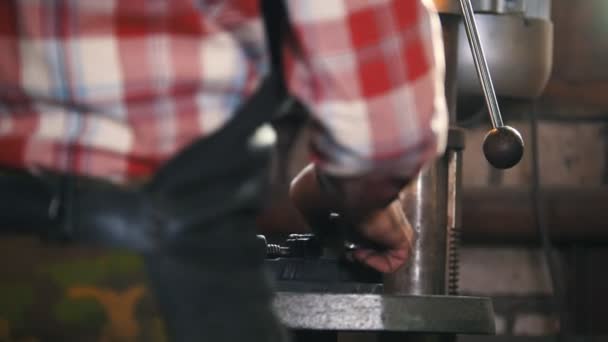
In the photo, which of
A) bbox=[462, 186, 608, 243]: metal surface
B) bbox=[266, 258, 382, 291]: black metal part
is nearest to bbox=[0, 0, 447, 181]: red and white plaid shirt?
bbox=[266, 258, 382, 291]: black metal part

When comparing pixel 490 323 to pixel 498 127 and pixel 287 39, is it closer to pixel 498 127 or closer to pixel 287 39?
pixel 498 127

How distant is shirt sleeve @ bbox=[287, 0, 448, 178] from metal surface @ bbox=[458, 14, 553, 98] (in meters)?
Result: 0.72

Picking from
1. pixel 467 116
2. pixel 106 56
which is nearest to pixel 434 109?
pixel 106 56

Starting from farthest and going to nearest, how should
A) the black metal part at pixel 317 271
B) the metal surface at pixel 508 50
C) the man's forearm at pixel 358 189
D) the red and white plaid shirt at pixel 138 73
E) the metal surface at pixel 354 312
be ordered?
1. the metal surface at pixel 508 50
2. the black metal part at pixel 317 271
3. the metal surface at pixel 354 312
4. the man's forearm at pixel 358 189
5. the red and white plaid shirt at pixel 138 73

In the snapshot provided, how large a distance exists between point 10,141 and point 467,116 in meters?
1.09

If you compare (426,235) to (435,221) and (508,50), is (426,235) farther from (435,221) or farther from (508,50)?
(508,50)

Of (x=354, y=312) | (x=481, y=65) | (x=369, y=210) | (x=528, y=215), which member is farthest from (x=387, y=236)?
(x=528, y=215)

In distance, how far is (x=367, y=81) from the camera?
57 cm

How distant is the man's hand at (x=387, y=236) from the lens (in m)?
0.73

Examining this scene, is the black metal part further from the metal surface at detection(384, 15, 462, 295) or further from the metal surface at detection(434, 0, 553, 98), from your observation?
the metal surface at detection(434, 0, 553, 98)

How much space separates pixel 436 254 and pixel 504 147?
0.97ft

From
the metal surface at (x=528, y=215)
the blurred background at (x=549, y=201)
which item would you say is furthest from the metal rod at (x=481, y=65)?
the metal surface at (x=528, y=215)

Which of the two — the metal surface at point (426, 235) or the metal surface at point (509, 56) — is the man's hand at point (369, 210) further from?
the metal surface at point (509, 56)

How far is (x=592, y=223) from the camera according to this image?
6.91 feet
